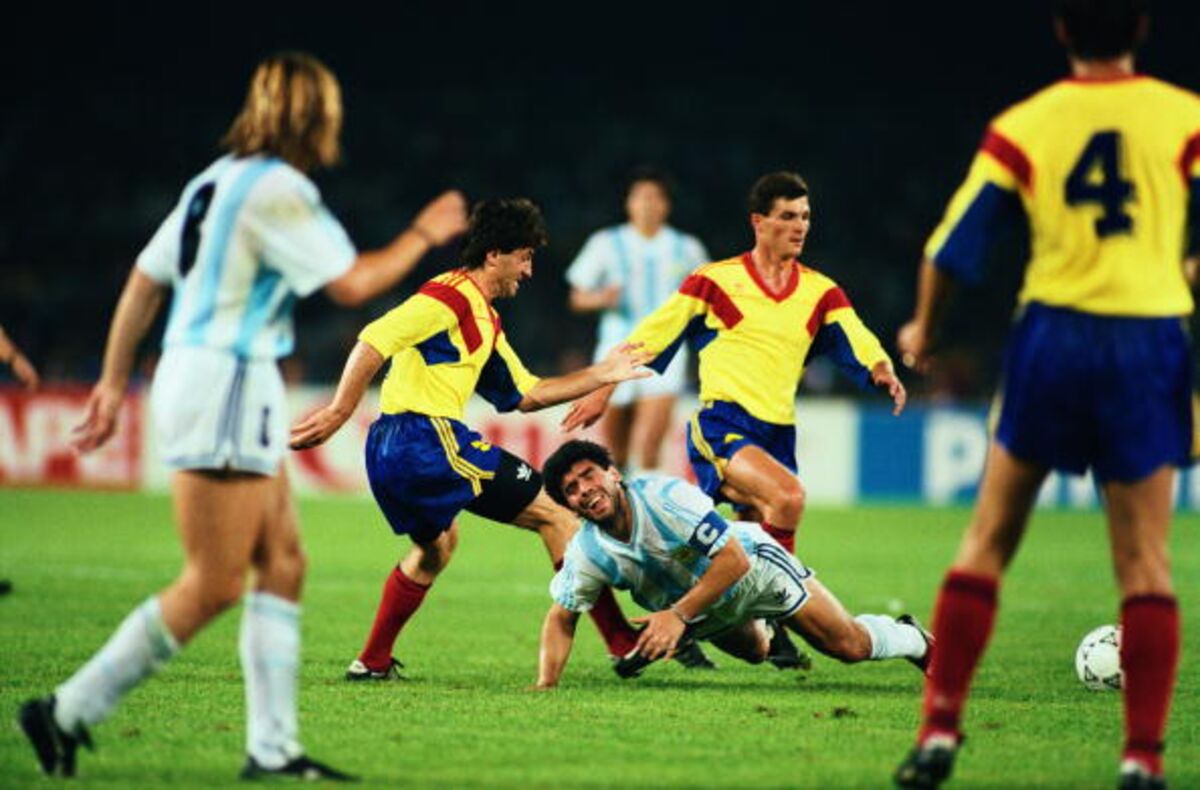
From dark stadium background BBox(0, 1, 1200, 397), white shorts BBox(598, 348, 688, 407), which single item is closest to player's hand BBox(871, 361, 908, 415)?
white shorts BBox(598, 348, 688, 407)

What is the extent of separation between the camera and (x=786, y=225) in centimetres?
919

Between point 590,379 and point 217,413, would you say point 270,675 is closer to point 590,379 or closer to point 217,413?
point 217,413

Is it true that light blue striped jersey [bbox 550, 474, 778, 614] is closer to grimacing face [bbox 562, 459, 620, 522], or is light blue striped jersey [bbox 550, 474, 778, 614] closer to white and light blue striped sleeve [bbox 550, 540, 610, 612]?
white and light blue striped sleeve [bbox 550, 540, 610, 612]

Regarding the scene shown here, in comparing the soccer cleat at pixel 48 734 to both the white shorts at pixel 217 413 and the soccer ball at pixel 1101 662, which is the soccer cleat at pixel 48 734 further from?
the soccer ball at pixel 1101 662

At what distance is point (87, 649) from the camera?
→ 915 cm

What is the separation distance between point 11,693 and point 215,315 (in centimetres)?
274

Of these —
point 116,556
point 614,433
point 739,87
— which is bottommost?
point 116,556

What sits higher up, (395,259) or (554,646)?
(395,259)

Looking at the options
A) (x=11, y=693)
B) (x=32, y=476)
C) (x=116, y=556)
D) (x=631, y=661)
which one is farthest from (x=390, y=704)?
(x=32, y=476)

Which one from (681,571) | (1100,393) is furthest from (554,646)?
(1100,393)

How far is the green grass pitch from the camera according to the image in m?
5.92

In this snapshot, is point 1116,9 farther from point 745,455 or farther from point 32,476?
point 32,476

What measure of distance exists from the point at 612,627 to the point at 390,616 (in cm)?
94

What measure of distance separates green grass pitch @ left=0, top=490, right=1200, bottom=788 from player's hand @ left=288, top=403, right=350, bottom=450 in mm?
962
